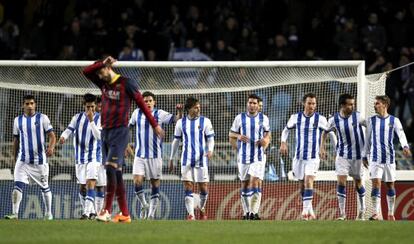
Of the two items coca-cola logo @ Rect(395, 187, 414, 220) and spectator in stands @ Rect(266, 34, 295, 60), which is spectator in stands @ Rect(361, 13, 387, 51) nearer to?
spectator in stands @ Rect(266, 34, 295, 60)

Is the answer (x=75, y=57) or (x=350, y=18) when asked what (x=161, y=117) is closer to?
(x=75, y=57)

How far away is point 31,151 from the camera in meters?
18.8

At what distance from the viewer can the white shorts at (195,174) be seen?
1906 cm

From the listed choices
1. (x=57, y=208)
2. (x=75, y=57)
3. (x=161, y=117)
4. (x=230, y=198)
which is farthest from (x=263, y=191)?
(x=75, y=57)

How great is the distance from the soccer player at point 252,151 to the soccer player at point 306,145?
0.42 meters

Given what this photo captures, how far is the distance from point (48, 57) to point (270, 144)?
644 centimetres

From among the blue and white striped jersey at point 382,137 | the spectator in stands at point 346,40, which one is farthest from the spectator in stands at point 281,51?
the blue and white striped jersey at point 382,137

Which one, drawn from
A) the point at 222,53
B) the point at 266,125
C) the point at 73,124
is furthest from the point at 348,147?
the point at 222,53

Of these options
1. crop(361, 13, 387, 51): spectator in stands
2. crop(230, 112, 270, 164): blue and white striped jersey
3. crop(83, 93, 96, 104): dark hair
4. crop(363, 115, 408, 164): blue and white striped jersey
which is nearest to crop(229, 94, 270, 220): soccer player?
crop(230, 112, 270, 164): blue and white striped jersey

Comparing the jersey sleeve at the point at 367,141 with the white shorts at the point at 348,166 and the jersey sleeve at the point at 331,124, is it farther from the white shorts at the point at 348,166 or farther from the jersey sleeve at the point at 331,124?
the jersey sleeve at the point at 331,124

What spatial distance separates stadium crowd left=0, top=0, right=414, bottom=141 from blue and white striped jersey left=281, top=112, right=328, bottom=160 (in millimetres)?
4572

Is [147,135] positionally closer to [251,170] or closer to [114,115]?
[251,170]

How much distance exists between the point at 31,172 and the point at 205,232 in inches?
229

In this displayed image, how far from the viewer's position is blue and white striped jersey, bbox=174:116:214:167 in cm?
1908
